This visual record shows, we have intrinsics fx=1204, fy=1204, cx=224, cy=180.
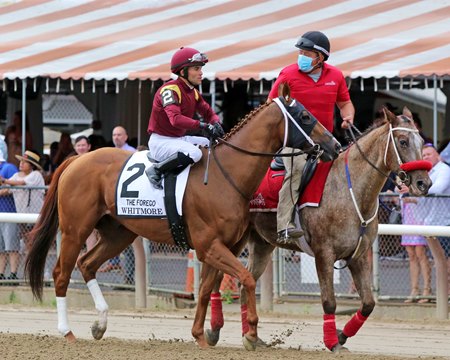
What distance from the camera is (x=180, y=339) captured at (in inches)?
418

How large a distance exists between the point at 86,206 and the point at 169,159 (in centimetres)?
101

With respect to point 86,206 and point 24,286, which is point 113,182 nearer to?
point 86,206

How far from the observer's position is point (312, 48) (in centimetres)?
977

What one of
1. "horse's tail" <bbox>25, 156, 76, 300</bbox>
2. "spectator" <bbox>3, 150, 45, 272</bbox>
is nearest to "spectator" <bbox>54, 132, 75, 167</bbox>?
"spectator" <bbox>3, 150, 45, 272</bbox>

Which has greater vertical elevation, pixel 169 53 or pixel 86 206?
pixel 169 53

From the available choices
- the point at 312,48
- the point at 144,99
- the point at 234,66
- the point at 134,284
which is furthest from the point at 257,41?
the point at 312,48

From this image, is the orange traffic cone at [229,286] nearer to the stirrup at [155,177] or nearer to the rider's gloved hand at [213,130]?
the stirrup at [155,177]

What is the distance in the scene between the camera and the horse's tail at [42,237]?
10.6 meters

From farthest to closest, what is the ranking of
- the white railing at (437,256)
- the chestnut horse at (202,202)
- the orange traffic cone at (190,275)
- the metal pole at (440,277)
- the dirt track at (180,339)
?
the orange traffic cone at (190,275), the metal pole at (440,277), the white railing at (437,256), the chestnut horse at (202,202), the dirt track at (180,339)

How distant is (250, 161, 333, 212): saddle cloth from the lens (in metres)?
9.62

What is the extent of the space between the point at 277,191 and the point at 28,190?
4.85 m

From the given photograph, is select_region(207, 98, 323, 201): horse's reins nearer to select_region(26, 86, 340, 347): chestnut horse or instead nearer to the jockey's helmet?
select_region(26, 86, 340, 347): chestnut horse

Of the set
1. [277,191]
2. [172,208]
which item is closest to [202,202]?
[172,208]

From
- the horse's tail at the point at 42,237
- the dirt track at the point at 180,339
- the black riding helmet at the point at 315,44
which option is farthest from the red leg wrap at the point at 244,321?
the black riding helmet at the point at 315,44
